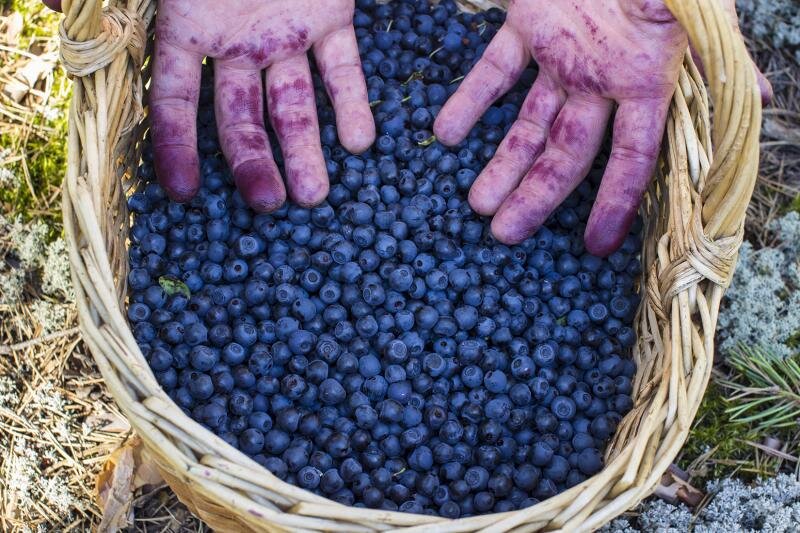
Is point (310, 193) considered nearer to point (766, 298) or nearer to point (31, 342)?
point (31, 342)

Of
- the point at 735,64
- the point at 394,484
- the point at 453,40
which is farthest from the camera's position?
the point at 453,40

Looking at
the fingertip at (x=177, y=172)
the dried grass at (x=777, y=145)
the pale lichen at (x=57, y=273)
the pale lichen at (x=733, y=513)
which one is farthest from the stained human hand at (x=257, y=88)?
the dried grass at (x=777, y=145)

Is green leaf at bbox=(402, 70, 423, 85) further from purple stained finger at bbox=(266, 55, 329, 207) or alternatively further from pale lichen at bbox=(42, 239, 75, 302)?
pale lichen at bbox=(42, 239, 75, 302)

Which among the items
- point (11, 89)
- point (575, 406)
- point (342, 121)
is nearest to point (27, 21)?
point (11, 89)

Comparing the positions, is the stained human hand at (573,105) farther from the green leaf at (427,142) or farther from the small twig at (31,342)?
the small twig at (31,342)

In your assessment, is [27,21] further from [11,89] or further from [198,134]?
[198,134]

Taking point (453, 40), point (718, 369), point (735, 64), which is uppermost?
point (735, 64)

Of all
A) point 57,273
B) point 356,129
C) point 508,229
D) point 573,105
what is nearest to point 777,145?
point 573,105
